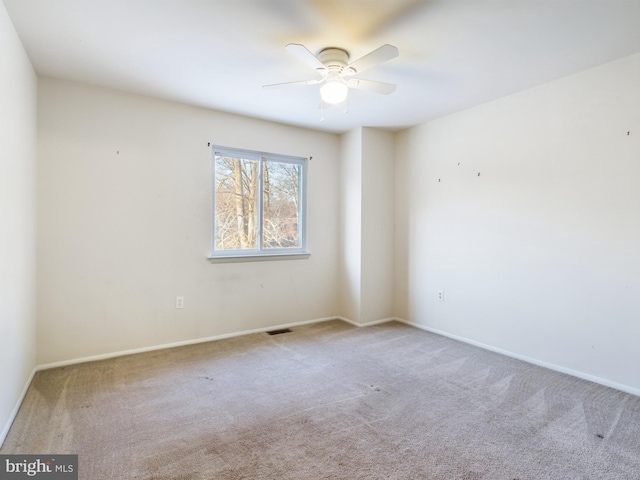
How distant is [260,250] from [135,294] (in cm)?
136

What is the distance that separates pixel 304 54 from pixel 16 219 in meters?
2.13

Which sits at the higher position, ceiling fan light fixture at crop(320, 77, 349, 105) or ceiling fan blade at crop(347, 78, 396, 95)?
ceiling fan blade at crop(347, 78, 396, 95)

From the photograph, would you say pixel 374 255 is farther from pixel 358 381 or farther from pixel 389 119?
pixel 358 381

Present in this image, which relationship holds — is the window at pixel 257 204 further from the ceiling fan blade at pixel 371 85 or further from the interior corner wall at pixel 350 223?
the ceiling fan blade at pixel 371 85

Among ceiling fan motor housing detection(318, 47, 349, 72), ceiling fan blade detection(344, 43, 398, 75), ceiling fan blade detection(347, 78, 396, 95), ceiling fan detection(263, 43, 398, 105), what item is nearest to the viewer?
ceiling fan blade detection(344, 43, 398, 75)

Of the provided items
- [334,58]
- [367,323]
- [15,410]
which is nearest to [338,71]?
[334,58]

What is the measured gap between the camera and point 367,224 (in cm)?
415

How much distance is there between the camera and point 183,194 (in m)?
3.40

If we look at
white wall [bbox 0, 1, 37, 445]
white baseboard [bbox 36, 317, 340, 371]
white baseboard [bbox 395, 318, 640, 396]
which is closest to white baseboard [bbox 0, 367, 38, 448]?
white wall [bbox 0, 1, 37, 445]

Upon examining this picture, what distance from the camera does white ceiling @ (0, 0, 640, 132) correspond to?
190cm

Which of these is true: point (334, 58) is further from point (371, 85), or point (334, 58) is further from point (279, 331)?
point (279, 331)

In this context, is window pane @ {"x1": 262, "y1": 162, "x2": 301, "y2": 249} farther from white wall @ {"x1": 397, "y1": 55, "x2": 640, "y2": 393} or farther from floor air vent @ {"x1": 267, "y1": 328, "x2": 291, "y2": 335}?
white wall @ {"x1": 397, "y1": 55, "x2": 640, "y2": 393}

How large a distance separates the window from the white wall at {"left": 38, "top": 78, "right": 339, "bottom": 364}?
152mm

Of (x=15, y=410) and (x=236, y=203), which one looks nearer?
(x=15, y=410)
